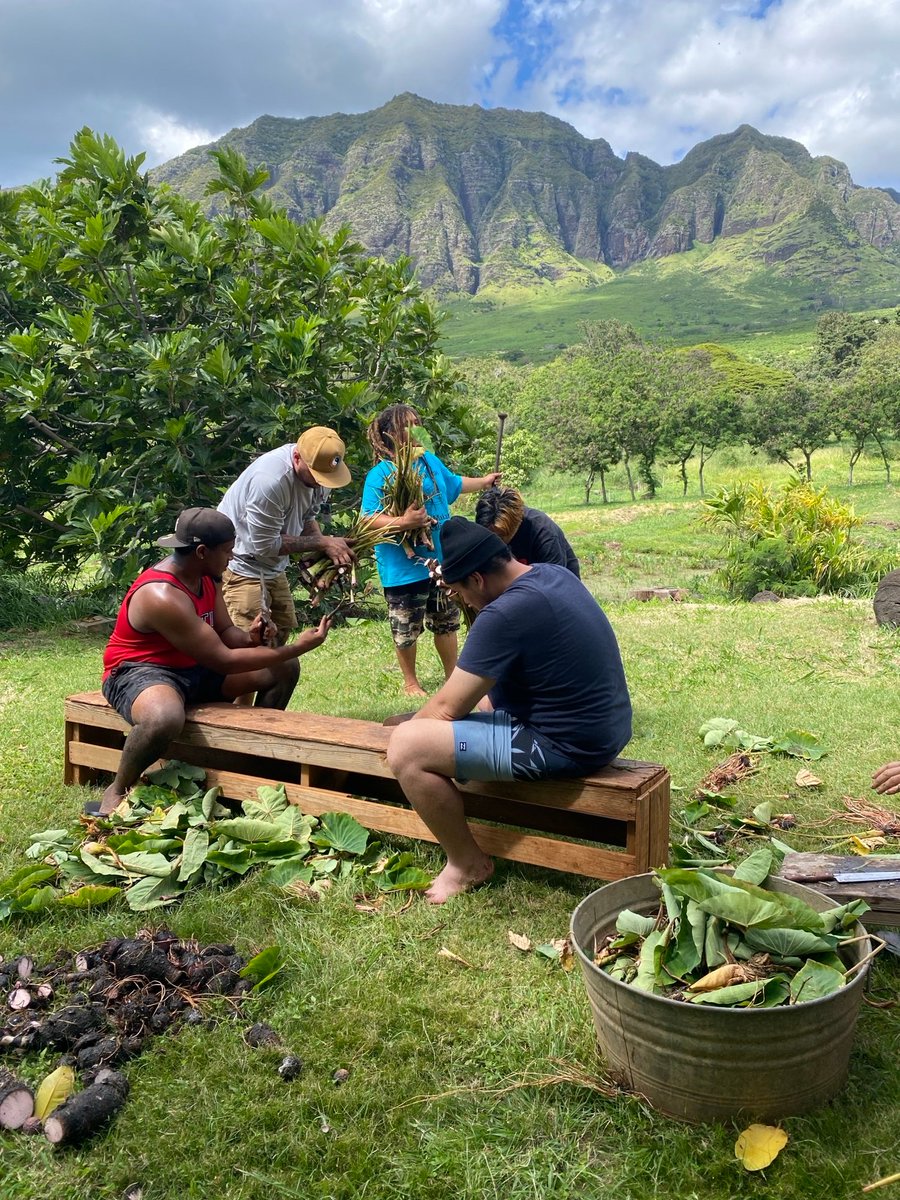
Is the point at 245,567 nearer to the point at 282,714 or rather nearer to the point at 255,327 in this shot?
the point at 282,714

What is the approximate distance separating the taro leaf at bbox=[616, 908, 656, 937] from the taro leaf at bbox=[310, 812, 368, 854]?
154 cm

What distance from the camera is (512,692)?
358 centimetres

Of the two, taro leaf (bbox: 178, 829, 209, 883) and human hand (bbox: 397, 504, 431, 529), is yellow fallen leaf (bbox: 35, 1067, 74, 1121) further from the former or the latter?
human hand (bbox: 397, 504, 431, 529)

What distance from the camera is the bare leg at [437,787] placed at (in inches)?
138

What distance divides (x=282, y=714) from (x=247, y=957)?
155 cm

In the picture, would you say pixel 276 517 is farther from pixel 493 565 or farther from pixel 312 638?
pixel 493 565

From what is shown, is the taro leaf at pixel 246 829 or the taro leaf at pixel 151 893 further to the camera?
the taro leaf at pixel 246 829

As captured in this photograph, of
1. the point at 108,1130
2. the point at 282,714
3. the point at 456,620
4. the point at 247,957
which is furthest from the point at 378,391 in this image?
the point at 108,1130

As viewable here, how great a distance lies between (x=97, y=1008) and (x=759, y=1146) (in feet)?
6.52

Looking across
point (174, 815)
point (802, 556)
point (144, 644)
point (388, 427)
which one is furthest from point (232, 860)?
point (802, 556)

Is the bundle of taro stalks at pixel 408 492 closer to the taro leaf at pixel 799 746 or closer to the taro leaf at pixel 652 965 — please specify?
the taro leaf at pixel 799 746

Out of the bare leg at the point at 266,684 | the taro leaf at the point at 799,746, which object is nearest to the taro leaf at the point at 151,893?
the bare leg at the point at 266,684

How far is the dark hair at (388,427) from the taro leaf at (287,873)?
2.74m

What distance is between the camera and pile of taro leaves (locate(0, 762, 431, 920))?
3617 millimetres
